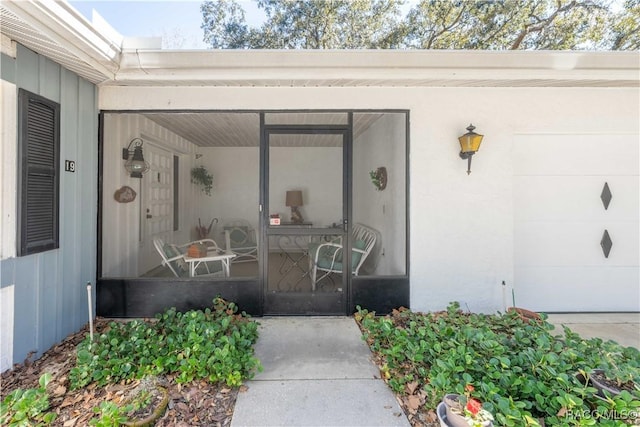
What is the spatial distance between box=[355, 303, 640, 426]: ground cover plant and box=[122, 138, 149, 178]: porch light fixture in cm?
366

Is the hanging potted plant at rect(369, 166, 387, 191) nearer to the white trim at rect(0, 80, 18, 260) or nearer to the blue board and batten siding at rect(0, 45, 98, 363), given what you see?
the blue board and batten siding at rect(0, 45, 98, 363)

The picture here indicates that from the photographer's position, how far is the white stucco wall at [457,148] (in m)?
3.27

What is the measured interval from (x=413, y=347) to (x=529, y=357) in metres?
0.71

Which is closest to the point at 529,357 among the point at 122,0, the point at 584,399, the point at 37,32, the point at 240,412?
the point at 584,399

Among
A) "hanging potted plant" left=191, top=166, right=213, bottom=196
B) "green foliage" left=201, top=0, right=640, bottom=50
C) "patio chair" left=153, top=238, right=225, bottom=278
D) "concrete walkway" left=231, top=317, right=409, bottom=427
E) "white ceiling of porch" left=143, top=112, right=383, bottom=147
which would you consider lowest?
"concrete walkway" left=231, top=317, right=409, bottom=427

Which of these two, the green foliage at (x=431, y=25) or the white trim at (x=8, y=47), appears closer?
the white trim at (x=8, y=47)

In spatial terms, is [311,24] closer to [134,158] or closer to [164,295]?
[134,158]

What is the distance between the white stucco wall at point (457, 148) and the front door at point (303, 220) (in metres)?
0.38

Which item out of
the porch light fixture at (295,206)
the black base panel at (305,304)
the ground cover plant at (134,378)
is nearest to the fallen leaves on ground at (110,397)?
the ground cover plant at (134,378)

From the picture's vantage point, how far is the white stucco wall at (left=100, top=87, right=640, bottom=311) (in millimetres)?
3268

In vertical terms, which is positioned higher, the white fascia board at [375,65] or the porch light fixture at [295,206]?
the white fascia board at [375,65]

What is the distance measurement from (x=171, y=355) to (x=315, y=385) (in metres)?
1.04

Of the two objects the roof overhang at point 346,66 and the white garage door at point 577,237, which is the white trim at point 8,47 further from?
the white garage door at point 577,237

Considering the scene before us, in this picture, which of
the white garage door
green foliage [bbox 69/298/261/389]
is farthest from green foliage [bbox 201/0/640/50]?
green foliage [bbox 69/298/261/389]
